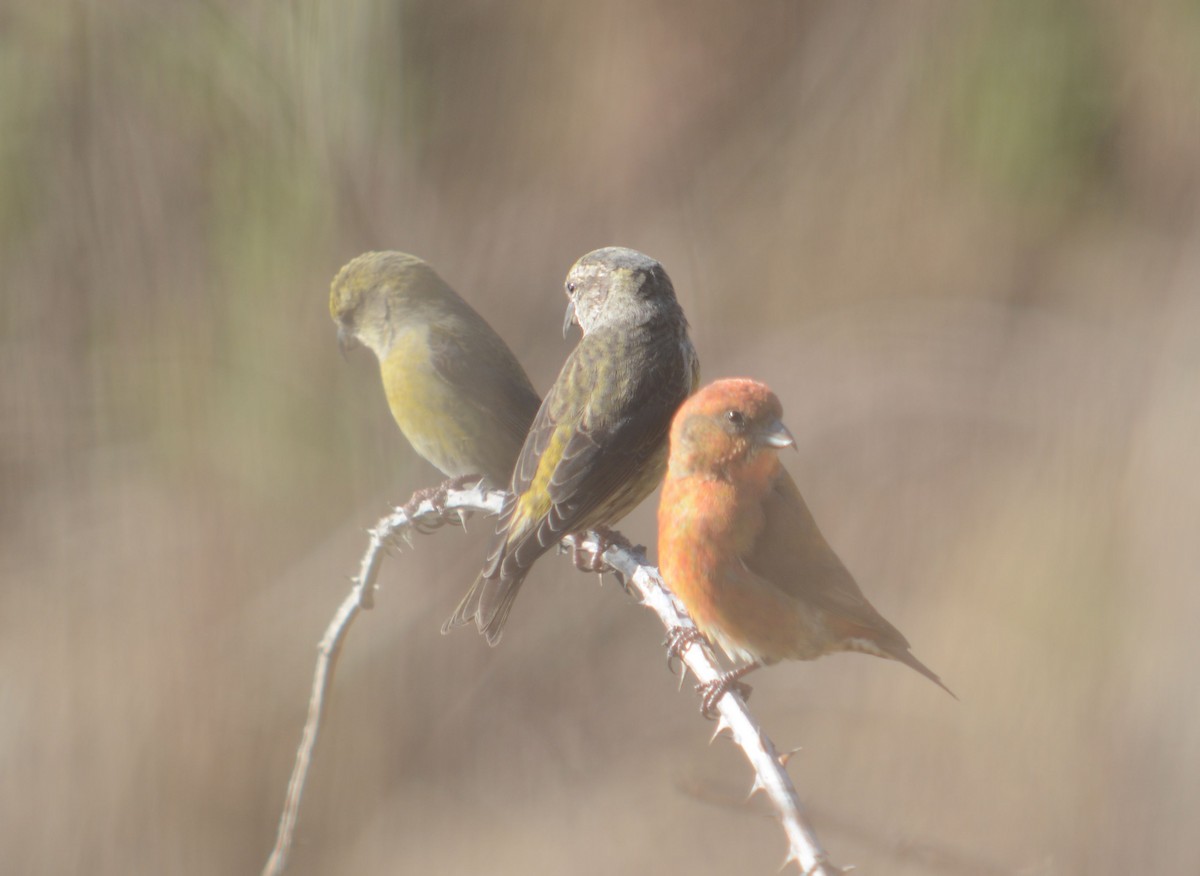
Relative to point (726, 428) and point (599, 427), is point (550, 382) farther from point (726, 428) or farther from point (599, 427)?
point (726, 428)

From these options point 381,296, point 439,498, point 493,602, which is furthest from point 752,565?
point 381,296

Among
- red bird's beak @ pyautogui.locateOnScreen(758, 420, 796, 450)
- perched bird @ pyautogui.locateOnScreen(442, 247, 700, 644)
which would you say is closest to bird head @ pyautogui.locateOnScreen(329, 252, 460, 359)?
perched bird @ pyautogui.locateOnScreen(442, 247, 700, 644)

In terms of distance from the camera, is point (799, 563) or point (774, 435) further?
point (799, 563)

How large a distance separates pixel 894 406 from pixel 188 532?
4346 millimetres

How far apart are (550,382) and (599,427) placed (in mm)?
4048

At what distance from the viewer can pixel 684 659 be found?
2.41 metres

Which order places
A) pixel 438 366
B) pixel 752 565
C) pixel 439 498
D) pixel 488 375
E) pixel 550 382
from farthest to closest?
1. pixel 550 382
2. pixel 438 366
3. pixel 488 375
4. pixel 439 498
5. pixel 752 565

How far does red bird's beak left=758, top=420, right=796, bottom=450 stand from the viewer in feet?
7.84

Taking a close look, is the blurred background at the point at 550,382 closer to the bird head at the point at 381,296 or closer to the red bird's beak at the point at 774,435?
the bird head at the point at 381,296

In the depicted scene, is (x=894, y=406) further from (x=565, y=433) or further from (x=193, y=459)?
(x=565, y=433)

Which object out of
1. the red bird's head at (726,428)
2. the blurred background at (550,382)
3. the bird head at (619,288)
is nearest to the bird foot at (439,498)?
the bird head at (619,288)

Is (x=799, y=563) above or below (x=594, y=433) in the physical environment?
below

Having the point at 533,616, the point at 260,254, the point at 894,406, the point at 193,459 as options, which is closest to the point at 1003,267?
the point at 894,406

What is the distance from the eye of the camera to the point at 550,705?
24.8 ft
